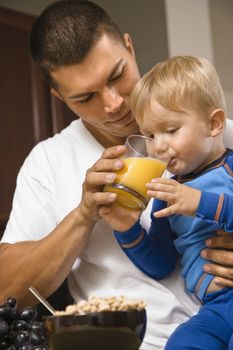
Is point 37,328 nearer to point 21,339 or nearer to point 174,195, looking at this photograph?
point 21,339

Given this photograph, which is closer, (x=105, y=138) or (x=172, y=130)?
(x=172, y=130)

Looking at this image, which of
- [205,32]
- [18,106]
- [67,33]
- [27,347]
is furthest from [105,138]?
[205,32]

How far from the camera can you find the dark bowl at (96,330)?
101 cm

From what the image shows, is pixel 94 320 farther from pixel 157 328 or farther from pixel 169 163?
pixel 157 328

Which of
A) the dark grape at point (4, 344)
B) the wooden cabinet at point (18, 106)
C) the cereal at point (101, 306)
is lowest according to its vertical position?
the wooden cabinet at point (18, 106)

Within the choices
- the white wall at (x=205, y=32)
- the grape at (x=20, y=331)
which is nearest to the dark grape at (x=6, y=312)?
the grape at (x=20, y=331)

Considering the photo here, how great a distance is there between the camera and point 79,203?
1.80m

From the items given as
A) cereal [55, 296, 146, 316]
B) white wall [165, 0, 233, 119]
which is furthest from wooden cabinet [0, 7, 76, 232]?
cereal [55, 296, 146, 316]

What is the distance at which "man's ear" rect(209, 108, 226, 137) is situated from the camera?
1560 millimetres

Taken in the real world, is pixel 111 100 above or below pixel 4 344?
above

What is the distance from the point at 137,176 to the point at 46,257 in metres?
0.48

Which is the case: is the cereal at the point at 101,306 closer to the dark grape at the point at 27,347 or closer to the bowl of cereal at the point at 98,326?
the bowl of cereal at the point at 98,326

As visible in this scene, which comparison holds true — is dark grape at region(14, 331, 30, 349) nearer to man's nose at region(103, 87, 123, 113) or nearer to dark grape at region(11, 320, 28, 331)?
dark grape at region(11, 320, 28, 331)

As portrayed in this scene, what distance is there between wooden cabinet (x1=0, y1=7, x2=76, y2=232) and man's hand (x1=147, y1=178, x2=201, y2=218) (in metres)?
2.23
